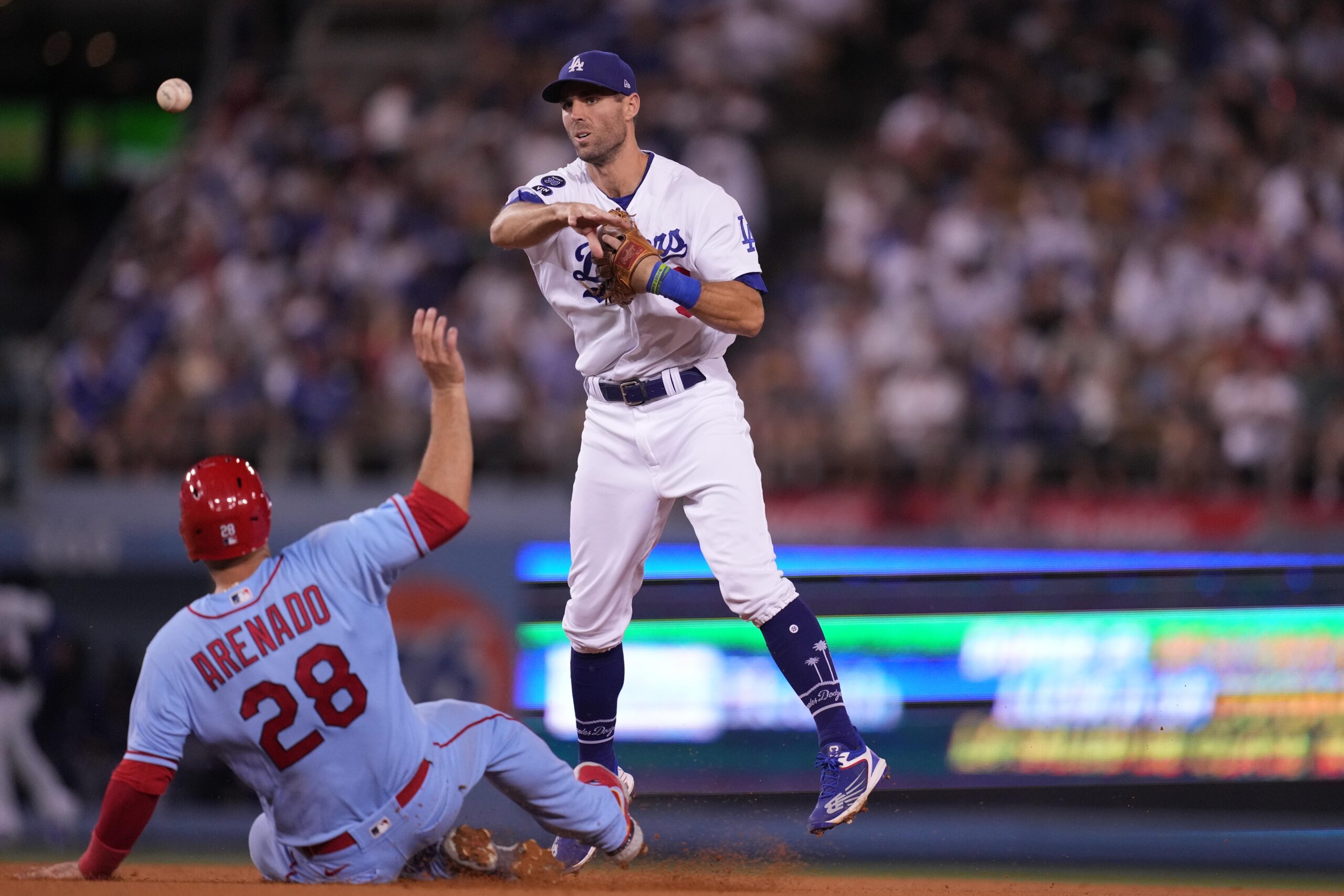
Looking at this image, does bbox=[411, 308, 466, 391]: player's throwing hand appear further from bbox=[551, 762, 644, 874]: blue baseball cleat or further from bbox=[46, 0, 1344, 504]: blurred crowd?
bbox=[46, 0, 1344, 504]: blurred crowd

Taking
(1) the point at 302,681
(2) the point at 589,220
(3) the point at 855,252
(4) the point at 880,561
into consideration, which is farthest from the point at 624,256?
(3) the point at 855,252

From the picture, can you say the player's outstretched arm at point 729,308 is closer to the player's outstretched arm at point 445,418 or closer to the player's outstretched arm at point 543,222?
the player's outstretched arm at point 543,222

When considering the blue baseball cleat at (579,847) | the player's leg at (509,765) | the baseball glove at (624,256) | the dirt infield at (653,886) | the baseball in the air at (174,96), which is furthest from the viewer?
the baseball in the air at (174,96)

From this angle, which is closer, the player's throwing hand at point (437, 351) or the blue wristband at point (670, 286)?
the player's throwing hand at point (437, 351)

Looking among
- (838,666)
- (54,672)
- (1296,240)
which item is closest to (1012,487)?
(838,666)

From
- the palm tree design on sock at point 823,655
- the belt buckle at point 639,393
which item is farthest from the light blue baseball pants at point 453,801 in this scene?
the belt buckle at point 639,393

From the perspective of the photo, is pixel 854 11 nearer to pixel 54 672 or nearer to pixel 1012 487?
pixel 1012 487
